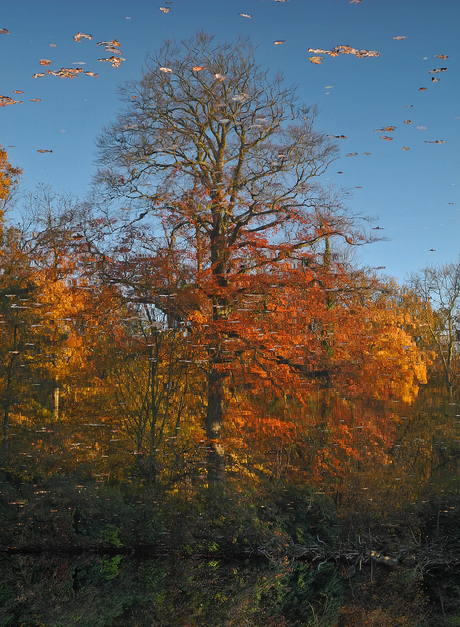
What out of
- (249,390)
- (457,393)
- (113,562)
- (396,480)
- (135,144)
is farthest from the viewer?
(457,393)

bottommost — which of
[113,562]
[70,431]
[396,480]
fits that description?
[113,562]

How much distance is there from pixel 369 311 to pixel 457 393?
4583 mm

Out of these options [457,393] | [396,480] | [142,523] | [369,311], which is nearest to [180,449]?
[142,523]

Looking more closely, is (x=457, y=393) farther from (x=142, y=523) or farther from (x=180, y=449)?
(x=142, y=523)

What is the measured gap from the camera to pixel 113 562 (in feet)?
33.4

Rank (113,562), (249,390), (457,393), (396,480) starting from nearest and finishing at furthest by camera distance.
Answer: (113,562) < (396,480) < (249,390) < (457,393)

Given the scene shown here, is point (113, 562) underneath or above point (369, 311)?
underneath

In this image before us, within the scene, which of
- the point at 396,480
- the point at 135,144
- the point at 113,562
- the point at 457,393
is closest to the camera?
the point at 113,562

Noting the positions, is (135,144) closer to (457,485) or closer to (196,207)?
(196,207)

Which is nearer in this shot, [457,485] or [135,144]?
[457,485]

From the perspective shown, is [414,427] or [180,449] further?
[414,427]

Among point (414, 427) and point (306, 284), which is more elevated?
point (306, 284)

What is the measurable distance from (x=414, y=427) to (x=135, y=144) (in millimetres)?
10620

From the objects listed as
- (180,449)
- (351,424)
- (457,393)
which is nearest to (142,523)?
(180,449)
